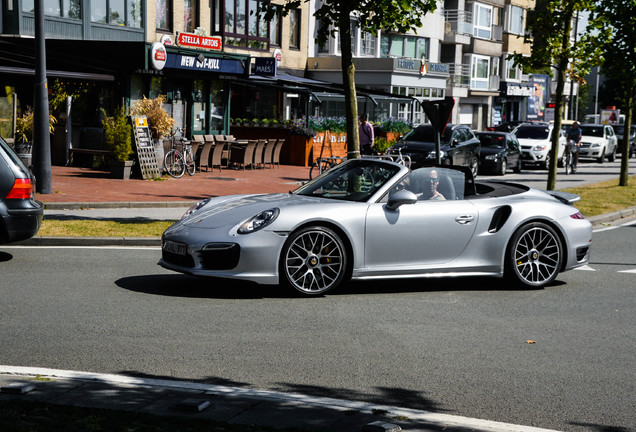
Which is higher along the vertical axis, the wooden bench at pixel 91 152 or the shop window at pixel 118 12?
the shop window at pixel 118 12

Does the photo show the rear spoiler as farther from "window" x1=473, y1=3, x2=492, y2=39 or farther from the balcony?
"window" x1=473, y1=3, x2=492, y2=39

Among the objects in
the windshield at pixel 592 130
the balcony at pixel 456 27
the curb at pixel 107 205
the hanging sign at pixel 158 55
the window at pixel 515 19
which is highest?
the window at pixel 515 19

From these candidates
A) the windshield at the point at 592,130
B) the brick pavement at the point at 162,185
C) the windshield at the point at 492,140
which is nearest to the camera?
the brick pavement at the point at 162,185

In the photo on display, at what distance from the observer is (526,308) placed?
8461 mm

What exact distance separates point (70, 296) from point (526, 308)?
4.21 meters

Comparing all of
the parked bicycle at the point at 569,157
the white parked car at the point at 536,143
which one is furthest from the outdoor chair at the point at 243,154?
the white parked car at the point at 536,143

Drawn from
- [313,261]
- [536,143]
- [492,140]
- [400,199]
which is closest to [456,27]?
[536,143]

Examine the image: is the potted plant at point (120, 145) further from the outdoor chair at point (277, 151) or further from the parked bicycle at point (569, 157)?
the parked bicycle at point (569, 157)

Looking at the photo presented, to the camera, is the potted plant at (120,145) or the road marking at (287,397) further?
the potted plant at (120,145)

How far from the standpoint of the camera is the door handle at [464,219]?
9.09 meters

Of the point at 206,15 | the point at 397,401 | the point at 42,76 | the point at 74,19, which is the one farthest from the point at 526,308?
the point at 206,15

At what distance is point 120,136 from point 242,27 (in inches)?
683

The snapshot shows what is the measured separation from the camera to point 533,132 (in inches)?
1444

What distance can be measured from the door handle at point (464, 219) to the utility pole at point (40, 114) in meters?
9.64
